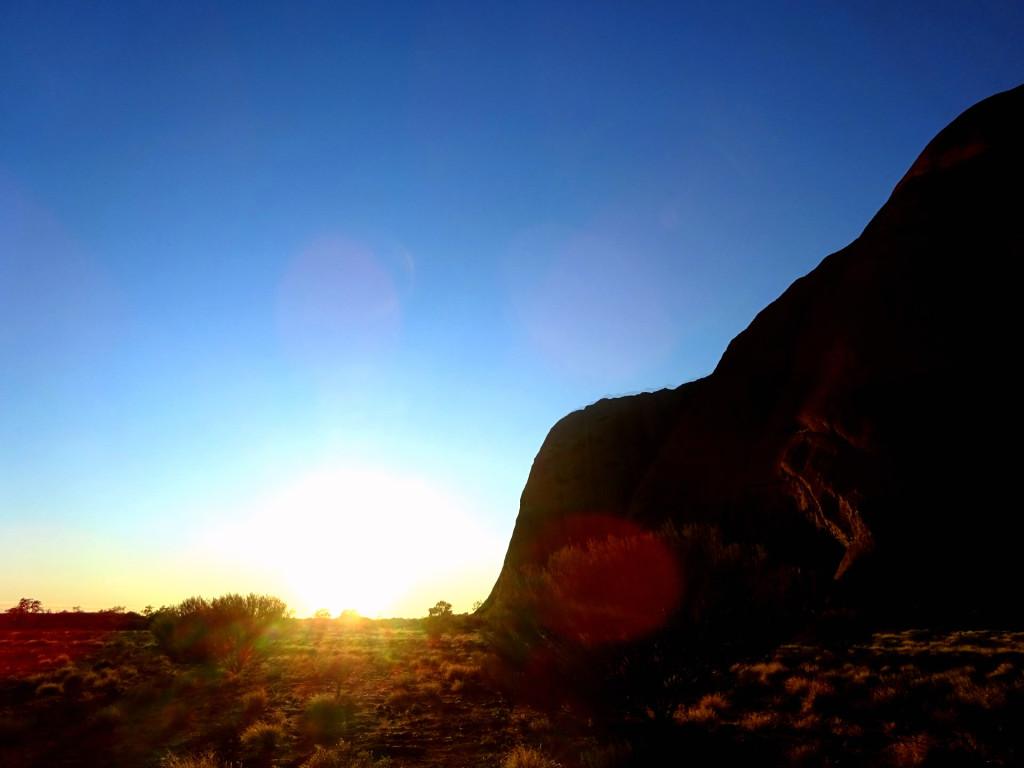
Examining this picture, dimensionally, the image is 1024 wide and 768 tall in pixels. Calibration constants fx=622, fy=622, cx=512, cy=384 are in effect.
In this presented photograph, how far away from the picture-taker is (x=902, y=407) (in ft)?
53.2

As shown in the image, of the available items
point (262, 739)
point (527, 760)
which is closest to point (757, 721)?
point (527, 760)

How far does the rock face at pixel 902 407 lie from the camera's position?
50.5 feet

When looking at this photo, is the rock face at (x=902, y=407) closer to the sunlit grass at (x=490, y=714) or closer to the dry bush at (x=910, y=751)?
the sunlit grass at (x=490, y=714)

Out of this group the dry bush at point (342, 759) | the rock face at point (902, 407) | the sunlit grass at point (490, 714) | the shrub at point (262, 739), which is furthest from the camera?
the rock face at point (902, 407)

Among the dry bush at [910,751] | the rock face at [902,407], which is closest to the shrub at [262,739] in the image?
the rock face at [902,407]

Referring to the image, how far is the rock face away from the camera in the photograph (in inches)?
606

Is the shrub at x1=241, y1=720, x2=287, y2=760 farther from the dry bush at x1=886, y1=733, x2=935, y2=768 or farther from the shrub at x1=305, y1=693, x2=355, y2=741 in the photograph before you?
the dry bush at x1=886, y1=733, x2=935, y2=768

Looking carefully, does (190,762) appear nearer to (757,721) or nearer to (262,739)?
(262,739)

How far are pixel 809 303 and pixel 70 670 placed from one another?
102 ft

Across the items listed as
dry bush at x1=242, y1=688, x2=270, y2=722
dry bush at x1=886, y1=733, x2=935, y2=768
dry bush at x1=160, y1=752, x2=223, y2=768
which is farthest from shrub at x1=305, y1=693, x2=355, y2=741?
dry bush at x1=886, y1=733, x2=935, y2=768

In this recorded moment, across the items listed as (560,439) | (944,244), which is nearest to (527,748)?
(944,244)

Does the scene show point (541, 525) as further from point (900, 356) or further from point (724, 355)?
point (900, 356)

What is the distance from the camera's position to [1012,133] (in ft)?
62.3

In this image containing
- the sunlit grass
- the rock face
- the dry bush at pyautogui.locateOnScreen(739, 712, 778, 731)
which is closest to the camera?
the sunlit grass
